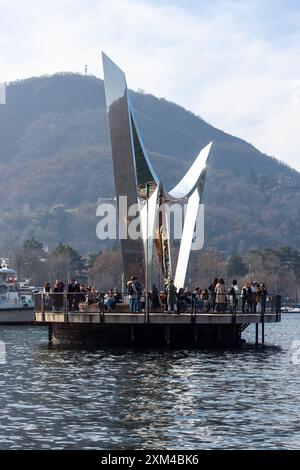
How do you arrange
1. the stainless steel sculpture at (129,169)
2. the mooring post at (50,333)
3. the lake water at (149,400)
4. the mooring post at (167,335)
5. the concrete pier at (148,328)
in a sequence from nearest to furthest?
the lake water at (149,400) → the concrete pier at (148,328) → the mooring post at (167,335) → the mooring post at (50,333) → the stainless steel sculpture at (129,169)

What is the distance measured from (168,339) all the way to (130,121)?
43.1ft

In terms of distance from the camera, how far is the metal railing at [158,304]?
174ft

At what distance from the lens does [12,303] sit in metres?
99.3

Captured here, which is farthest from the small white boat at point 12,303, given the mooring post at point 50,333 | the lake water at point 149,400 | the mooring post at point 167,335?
the lake water at point 149,400

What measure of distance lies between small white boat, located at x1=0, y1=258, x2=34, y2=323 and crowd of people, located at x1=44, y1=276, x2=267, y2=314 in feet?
130

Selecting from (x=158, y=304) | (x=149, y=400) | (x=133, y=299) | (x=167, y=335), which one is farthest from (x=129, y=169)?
(x=149, y=400)

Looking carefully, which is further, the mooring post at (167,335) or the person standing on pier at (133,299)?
the person standing on pier at (133,299)

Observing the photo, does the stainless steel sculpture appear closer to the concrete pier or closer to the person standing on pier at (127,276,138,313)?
the person standing on pier at (127,276,138,313)

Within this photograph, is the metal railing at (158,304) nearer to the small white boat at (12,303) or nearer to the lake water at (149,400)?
the lake water at (149,400)

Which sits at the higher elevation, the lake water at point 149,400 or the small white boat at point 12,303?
the small white boat at point 12,303

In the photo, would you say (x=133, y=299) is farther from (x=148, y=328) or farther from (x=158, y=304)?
(x=158, y=304)

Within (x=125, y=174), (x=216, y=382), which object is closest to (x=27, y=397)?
(x=216, y=382)

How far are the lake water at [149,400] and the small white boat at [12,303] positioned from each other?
147ft

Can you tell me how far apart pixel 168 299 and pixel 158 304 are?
1728mm
